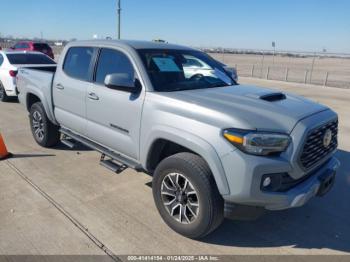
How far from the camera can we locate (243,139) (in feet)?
9.08

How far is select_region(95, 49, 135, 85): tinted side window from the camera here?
3.92m

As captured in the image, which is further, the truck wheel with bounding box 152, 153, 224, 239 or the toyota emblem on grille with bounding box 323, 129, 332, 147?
the toyota emblem on grille with bounding box 323, 129, 332, 147

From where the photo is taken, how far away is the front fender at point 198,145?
285 centimetres

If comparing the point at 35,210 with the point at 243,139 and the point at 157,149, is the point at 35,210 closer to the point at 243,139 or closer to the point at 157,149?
the point at 157,149

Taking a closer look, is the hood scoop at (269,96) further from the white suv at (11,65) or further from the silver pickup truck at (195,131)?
the white suv at (11,65)

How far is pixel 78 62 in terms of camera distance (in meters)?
4.82

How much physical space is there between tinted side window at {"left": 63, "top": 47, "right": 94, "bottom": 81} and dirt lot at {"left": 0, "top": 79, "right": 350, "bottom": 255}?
1.42 meters

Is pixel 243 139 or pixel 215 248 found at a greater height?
pixel 243 139

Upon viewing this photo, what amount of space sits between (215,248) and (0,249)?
203cm

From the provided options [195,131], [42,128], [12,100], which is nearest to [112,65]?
[195,131]

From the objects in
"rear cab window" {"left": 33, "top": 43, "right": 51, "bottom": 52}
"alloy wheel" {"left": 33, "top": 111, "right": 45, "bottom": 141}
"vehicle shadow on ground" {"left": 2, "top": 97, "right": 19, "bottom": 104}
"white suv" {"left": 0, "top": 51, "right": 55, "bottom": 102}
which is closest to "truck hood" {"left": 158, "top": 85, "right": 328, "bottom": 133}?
"alloy wheel" {"left": 33, "top": 111, "right": 45, "bottom": 141}

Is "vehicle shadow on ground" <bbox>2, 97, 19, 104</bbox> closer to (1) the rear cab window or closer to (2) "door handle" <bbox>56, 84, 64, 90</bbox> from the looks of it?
(2) "door handle" <bbox>56, 84, 64, 90</bbox>

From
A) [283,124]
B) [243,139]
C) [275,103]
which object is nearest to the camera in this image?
[243,139]

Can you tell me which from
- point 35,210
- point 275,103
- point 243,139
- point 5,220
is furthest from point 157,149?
point 5,220
